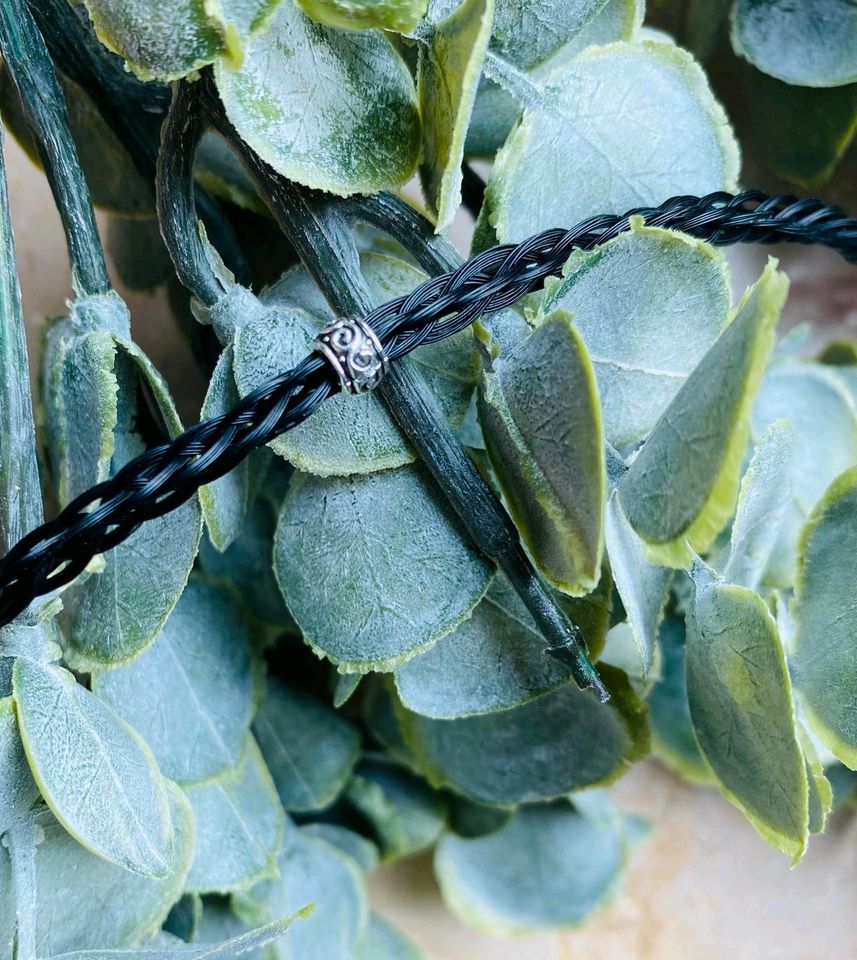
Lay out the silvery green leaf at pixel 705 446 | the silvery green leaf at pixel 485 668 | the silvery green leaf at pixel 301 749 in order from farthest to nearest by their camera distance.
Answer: the silvery green leaf at pixel 301 749 < the silvery green leaf at pixel 485 668 < the silvery green leaf at pixel 705 446

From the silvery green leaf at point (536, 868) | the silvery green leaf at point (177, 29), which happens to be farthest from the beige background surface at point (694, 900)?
the silvery green leaf at point (177, 29)

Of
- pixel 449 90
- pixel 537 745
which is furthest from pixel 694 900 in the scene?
pixel 449 90

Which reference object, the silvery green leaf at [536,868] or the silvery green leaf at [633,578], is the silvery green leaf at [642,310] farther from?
the silvery green leaf at [536,868]

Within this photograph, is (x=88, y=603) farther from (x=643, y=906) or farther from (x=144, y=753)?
(x=643, y=906)

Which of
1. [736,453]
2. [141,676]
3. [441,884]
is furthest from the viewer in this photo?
[441,884]

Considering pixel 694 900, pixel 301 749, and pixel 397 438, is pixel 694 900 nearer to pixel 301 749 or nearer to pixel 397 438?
pixel 301 749

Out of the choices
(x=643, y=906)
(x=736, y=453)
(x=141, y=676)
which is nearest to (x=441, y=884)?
(x=643, y=906)
